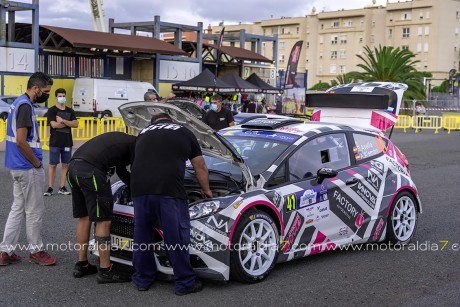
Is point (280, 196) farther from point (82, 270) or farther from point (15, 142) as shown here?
point (15, 142)

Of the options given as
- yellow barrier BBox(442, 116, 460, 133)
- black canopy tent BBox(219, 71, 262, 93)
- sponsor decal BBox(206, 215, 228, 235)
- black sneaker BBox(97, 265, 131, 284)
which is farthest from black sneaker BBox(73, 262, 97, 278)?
yellow barrier BBox(442, 116, 460, 133)

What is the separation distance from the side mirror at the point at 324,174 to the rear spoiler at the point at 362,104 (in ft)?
10.9

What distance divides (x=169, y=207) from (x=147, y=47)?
2973 centimetres

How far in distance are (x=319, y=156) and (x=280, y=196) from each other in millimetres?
896

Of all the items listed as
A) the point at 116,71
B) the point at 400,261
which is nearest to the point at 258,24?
the point at 116,71

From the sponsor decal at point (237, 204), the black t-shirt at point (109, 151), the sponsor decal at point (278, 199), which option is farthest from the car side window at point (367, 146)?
the black t-shirt at point (109, 151)

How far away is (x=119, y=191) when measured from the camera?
6180 mm

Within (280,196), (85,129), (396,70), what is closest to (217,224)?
(280,196)

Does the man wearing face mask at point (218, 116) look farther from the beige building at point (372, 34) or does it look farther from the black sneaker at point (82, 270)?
the beige building at point (372, 34)

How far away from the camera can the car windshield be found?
6225mm

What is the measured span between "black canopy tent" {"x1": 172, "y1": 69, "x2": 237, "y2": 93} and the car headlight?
83.6 feet

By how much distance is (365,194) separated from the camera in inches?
267

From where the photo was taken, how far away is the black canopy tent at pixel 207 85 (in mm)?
30833

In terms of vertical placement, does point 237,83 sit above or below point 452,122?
above
